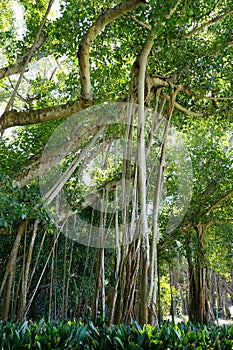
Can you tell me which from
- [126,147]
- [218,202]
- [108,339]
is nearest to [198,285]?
[218,202]

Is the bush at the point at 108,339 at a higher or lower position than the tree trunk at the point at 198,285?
lower

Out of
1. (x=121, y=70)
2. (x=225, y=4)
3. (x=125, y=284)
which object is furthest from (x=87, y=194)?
(x=225, y=4)

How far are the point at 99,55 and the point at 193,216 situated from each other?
3.06 m

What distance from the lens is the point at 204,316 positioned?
566cm

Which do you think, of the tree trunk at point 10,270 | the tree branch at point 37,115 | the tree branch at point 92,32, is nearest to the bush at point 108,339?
the tree branch at point 37,115

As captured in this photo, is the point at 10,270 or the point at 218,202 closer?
the point at 10,270

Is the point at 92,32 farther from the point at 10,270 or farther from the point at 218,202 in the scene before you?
the point at 218,202

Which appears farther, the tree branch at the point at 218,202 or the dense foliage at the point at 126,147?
the tree branch at the point at 218,202

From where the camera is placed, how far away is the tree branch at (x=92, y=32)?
274cm

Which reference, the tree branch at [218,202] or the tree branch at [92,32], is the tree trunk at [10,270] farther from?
the tree branch at [218,202]

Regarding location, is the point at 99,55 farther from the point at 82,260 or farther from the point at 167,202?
the point at 82,260

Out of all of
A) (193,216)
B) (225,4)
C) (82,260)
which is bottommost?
(82,260)

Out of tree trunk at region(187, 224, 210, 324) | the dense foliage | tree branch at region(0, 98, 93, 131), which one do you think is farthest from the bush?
tree trunk at region(187, 224, 210, 324)

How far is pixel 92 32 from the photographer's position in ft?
9.48
